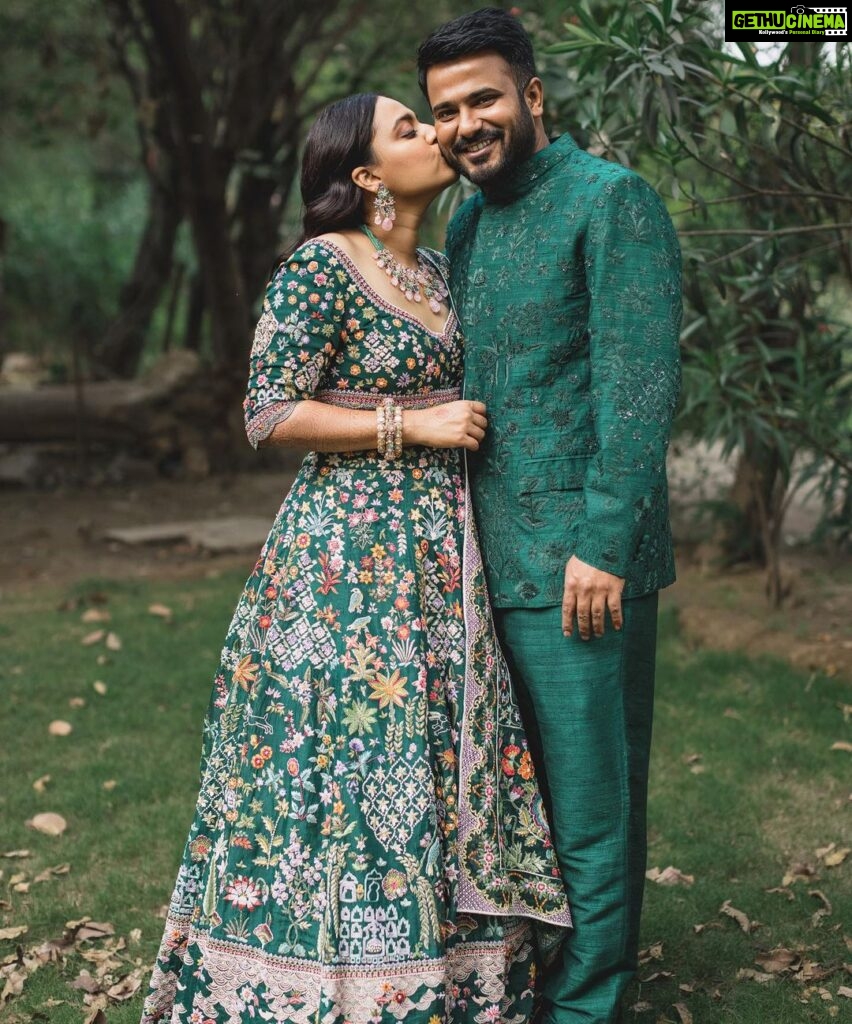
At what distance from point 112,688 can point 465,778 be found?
3358 millimetres

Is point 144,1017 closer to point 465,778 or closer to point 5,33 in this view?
point 465,778

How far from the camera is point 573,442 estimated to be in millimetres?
2516

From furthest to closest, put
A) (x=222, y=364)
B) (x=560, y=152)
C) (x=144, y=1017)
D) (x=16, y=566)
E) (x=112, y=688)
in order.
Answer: (x=222, y=364)
(x=16, y=566)
(x=112, y=688)
(x=144, y=1017)
(x=560, y=152)

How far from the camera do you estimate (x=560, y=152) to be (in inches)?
101

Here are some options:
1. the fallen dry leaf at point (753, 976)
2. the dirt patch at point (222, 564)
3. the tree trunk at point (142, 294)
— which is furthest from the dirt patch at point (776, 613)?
the tree trunk at point (142, 294)

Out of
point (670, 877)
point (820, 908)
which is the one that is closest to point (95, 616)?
point (670, 877)

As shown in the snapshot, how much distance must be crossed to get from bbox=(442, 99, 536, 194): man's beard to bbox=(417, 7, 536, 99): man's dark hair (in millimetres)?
79

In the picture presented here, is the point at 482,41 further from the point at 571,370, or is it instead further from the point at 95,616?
the point at 95,616

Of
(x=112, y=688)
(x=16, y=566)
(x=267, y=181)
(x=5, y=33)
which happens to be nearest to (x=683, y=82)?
(x=112, y=688)

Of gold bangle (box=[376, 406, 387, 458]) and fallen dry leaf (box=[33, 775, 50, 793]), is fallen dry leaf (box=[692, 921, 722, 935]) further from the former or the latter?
fallen dry leaf (box=[33, 775, 50, 793])

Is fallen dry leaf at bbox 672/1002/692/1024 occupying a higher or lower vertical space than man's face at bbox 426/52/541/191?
lower

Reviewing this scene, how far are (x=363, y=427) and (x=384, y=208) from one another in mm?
486

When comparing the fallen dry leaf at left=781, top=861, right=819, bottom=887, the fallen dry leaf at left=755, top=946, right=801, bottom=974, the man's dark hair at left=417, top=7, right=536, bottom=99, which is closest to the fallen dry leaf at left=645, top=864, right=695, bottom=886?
the fallen dry leaf at left=781, top=861, right=819, bottom=887

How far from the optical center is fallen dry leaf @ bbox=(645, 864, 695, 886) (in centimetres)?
Result: 371
